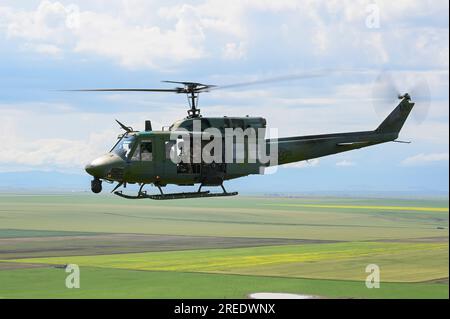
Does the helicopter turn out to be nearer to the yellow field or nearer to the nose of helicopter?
the nose of helicopter

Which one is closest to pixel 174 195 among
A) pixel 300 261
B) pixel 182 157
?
pixel 182 157

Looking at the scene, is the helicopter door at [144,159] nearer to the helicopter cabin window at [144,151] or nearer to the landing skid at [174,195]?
the helicopter cabin window at [144,151]

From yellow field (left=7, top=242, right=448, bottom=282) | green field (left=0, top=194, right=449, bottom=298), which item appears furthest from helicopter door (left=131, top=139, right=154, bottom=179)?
yellow field (left=7, top=242, right=448, bottom=282)

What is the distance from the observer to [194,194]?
1880 inches

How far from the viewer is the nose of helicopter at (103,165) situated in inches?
1849

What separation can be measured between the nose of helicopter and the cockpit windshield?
46cm

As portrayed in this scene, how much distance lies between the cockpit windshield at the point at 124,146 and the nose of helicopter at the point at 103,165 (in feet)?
1.50

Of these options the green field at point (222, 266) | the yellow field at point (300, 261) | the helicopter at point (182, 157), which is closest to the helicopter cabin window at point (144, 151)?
the helicopter at point (182, 157)

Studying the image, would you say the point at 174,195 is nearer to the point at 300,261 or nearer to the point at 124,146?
the point at 124,146

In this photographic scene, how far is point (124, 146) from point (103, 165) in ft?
6.99

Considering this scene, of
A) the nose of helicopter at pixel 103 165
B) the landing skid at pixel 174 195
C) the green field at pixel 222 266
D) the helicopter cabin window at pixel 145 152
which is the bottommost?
the green field at pixel 222 266

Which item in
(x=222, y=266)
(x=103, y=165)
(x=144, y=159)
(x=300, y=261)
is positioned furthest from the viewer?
(x=300, y=261)

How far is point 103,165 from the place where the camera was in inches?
1860
